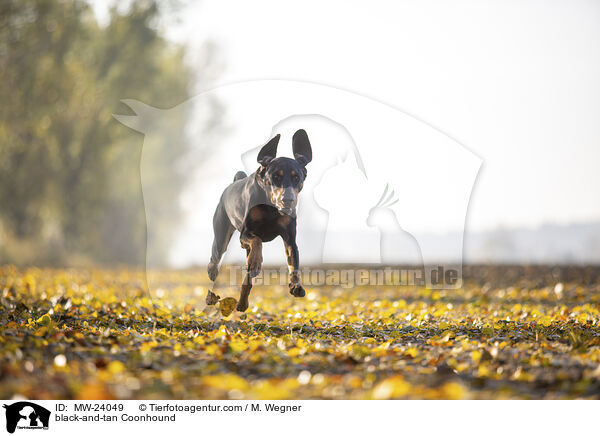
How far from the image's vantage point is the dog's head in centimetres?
561

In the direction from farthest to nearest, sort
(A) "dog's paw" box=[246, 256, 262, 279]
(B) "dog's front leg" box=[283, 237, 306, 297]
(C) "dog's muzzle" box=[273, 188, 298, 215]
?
(A) "dog's paw" box=[246, 256, 262, 279], (B) "dog's front leg" box=[283, 237, 306, 297], (C) "dog's muzzle" box=[273, 188, 298, 215]

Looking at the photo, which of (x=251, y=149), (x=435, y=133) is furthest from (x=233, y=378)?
(x=435, y=133)

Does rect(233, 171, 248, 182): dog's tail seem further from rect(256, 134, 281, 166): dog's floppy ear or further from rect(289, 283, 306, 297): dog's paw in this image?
rect(289, 283, 306, 297): dog's paw

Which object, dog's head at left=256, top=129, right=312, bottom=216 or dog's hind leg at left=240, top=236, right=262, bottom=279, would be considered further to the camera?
dog's hind leg at left=240, top=236, right=262, bottom=279

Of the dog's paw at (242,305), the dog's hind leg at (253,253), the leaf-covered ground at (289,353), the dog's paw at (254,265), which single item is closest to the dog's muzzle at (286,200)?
the dog's hind leg at (253,253)

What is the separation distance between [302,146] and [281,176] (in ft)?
2.01
